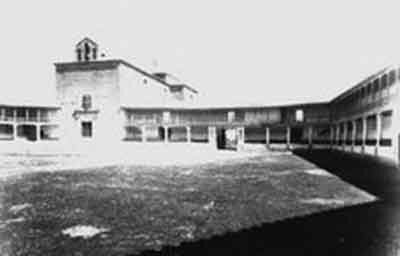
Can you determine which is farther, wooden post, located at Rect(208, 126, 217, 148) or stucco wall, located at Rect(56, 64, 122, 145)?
wooden post, located at Rect(208, 126, 217, 148)

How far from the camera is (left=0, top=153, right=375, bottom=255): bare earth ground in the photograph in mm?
6062

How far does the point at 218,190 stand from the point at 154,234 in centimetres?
482

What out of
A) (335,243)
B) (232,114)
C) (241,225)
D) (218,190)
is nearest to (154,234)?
(241,225)

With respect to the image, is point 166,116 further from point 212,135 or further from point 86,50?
point 86,50

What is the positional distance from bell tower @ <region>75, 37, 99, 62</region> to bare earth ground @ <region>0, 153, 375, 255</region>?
29.5 meters

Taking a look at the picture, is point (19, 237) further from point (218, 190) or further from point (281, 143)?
point (281, 143)

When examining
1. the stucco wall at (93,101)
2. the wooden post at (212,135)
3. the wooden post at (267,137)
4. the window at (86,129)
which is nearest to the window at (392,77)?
the wooden post at (267,137)

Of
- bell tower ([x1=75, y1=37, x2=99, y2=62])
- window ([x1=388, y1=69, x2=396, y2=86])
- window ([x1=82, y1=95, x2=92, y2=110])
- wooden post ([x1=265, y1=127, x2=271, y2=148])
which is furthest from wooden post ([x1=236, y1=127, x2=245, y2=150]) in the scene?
window ([x1=388, y1=69, x2=396, y2=86])

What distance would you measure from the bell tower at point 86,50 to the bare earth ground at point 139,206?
29.5 meters

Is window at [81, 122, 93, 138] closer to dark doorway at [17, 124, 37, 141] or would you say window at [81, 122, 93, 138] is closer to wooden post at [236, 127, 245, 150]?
dark doorway at [17, 124, 37, 141]

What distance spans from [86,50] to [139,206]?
36.7 metres

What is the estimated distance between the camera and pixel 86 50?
4144cm

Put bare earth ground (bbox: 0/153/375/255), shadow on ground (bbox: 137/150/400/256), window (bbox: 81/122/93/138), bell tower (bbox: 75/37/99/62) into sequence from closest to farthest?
shadow on ground (bbox: 137/150/400/256) < bare earth ground (bbox: 0/153/375/255) < window (bbox: 81/122/93/138) < bell tower (bbox: 75/37/99/62)

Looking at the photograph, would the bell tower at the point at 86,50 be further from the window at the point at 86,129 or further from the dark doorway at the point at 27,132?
the dark doorway at the point at 27,132
